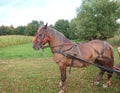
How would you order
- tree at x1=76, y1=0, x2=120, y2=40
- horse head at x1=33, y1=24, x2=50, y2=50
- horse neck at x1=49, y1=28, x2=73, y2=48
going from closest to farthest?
horse head at x1=33, y1=24, x2=50, y2=50, horse neck at x1=49, y1=28, x2=73, y2=48, tree at x1=76, y1=0, x2=120, y2=40

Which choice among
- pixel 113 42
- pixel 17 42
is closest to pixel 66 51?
pixel 113 42

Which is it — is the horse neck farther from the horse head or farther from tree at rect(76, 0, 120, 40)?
tree at rect(76, 0, 120, 40)

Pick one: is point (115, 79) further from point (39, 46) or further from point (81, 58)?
point (39, 46)

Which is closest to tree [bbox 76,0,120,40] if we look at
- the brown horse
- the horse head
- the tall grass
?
the tall grass

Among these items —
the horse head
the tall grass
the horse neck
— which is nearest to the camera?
the horse head

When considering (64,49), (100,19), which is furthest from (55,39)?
(100,19)

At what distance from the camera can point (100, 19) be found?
32000 millimetres

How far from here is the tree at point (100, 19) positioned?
31328mm

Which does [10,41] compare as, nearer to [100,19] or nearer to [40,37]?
[100,19]

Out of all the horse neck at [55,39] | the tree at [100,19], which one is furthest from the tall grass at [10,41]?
the horse neck at [55,39]

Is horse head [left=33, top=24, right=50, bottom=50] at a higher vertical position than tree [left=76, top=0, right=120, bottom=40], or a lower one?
lower

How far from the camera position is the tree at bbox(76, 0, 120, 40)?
1233 inches

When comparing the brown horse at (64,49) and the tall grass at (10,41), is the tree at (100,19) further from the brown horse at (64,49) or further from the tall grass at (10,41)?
the brown horse at (64,49)

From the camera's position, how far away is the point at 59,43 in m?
5.99
